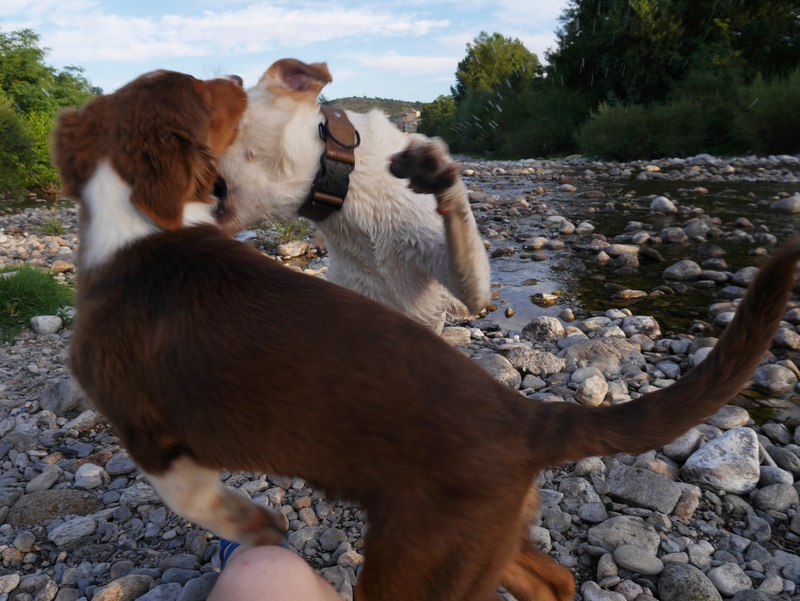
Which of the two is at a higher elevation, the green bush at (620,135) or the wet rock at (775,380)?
the green bush at (620,135)

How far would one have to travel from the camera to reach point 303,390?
1.64 meters

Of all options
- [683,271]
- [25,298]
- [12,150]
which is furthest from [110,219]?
[12,150]

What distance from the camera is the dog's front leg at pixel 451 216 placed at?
2441 millimetres

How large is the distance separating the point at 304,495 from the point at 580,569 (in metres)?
1.36

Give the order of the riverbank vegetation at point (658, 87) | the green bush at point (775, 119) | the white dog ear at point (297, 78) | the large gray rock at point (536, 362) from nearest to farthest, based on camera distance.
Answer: the white dog ear at point (297, 78) < the large gray rock at point (536, 362) < the green bush at point (775, 119) < the riverbank vegetation at point (658, 87)

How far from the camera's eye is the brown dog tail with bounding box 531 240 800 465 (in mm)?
1562

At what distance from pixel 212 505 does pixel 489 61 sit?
52.6 meters

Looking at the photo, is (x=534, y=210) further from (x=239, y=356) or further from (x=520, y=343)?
(x=239, y=356)

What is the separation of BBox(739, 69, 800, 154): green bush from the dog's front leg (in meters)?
19.6

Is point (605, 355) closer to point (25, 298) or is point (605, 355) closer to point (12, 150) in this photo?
point (25, 298)

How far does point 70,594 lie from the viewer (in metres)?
2.32

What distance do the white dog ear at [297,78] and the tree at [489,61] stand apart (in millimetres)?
47245

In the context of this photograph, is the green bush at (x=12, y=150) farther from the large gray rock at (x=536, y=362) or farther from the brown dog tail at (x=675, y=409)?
the brown dog tail at (x=675, y=409)

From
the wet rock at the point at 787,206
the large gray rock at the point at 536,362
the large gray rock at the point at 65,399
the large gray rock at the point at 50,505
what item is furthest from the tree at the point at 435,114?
the large gray rock at the point at 50,505
